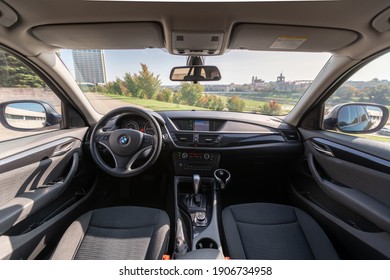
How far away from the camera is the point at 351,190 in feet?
5.25

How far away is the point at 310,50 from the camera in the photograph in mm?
1608

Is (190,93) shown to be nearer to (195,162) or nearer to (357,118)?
(195,162)

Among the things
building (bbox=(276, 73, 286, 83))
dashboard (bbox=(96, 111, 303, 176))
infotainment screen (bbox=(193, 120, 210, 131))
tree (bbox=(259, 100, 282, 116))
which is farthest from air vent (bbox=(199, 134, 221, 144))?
building (bbox=(276, 73, 286, 83))

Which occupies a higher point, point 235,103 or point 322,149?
point 235,103

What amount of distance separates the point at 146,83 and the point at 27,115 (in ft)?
3.50

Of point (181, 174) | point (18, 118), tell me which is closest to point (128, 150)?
point (181, 174)

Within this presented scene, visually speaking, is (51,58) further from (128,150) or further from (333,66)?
(333,66)

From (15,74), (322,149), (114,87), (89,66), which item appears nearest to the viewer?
(15,74)

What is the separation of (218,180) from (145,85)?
3.89ft

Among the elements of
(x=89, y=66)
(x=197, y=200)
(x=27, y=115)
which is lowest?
(x=197, y=200)

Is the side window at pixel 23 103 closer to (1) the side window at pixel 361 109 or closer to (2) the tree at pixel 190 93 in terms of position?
(2) the tree at pixel 190 93

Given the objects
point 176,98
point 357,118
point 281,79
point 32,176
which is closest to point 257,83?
point 281,79

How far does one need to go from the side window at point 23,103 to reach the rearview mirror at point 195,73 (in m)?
1.10

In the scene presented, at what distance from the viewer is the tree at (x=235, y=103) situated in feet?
7.08
